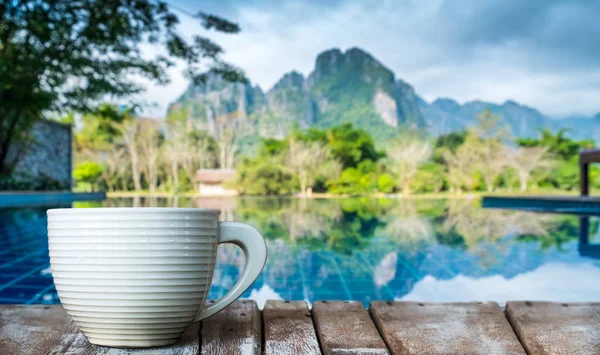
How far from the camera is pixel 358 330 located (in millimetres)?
571

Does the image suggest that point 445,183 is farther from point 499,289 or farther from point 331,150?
point 499,289

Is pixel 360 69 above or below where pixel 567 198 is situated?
above

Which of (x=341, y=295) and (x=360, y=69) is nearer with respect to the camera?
(x=341, y=295)

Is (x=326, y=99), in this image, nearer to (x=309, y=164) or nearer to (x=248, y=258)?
(x=309, y=164)

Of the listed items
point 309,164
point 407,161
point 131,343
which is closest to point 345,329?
point 131,343

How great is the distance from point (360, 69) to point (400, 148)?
21640 mm

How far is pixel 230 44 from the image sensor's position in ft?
83.3

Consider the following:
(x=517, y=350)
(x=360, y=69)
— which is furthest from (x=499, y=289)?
(x=360, y=69)

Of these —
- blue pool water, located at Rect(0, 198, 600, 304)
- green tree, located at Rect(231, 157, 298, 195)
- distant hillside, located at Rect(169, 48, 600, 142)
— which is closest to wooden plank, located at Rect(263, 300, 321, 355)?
blue pool water, located at Rect(0, 198, 600, 304)

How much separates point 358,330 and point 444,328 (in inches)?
4.0

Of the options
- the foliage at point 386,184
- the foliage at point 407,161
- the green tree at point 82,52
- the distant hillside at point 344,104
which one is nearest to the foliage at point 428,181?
the foliage at point 407,161

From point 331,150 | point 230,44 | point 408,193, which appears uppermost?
point 230,44

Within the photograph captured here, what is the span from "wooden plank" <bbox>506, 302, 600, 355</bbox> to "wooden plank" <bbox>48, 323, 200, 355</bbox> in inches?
14.2

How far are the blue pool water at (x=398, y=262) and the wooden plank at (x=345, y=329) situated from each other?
1.48 m
